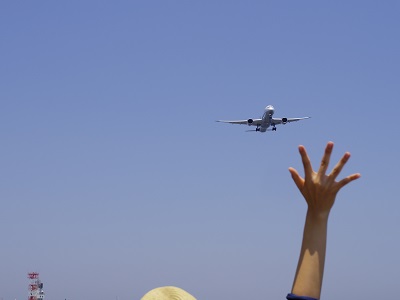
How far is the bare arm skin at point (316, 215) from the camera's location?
497 centimetres

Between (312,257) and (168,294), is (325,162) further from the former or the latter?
(168,294)

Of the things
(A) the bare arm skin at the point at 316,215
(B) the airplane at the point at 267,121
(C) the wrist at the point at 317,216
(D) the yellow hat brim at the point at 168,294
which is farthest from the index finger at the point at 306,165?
(B) the airplane at the point at 267,121

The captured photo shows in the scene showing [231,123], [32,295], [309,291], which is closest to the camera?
[309,291]

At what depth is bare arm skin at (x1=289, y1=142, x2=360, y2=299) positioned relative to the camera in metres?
4.97

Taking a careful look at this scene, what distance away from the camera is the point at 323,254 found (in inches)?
196

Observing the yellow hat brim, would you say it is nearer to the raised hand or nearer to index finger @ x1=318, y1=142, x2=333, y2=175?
the raised hand

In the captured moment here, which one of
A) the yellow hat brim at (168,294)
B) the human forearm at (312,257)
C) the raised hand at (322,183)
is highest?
the raised hand at (322,183)

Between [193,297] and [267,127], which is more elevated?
[267,127]

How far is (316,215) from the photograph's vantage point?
5098 mm

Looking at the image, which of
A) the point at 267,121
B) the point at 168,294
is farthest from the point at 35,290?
the point at 168,294

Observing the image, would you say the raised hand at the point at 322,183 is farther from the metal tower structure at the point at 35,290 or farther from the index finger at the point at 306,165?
the metal tower structure at the point at 35,290

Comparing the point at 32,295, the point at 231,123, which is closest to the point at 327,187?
the point at 231,123

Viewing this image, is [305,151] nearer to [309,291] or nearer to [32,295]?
[309,291]

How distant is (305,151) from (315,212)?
464mm
